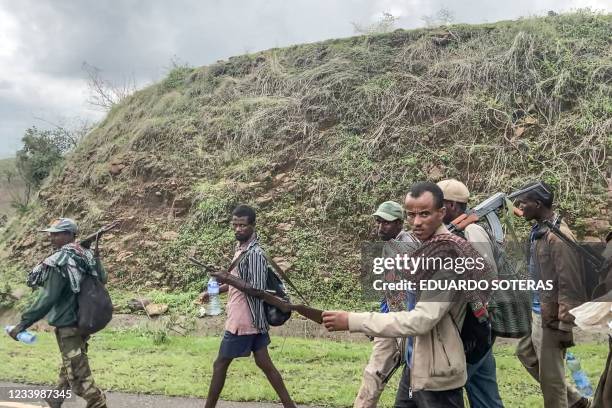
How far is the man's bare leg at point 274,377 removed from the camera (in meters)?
4.09

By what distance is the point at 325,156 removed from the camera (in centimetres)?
1036

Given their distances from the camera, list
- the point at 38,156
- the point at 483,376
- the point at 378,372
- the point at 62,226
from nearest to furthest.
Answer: the point at 483,376, the point at 378,372, the point at 62,226, the point at 38,156

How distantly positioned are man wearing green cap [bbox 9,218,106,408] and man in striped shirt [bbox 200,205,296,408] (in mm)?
1015

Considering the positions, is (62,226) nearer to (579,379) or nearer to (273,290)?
(273,290)

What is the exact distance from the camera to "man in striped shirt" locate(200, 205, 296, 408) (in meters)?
4.08

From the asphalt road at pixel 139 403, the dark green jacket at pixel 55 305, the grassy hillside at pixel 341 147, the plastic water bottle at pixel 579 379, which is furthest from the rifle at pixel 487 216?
the grassy hillside at pixel 341 147

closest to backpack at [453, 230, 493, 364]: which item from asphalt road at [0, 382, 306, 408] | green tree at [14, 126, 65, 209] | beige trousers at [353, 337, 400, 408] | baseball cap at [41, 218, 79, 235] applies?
beige trousers at [353, 337, 400, 408]

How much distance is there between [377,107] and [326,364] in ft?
20.9

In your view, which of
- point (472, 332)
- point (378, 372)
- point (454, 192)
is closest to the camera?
point (472, 332)

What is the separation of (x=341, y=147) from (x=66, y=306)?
7.03m

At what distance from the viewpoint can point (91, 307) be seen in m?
4.14

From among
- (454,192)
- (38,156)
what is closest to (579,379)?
(454,192)

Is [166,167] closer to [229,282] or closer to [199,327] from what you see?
[199,327]

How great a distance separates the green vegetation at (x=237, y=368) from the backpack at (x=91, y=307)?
122 cm
